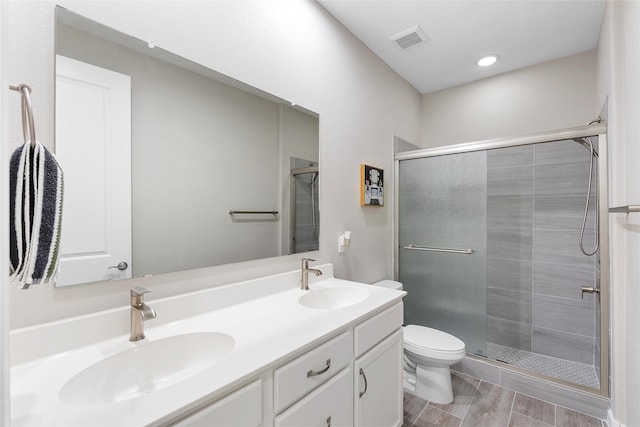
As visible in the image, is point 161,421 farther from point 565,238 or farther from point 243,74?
point 565,238

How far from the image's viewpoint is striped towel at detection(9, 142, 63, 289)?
1.69 feet

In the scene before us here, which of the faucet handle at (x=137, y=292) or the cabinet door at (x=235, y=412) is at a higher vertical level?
the faucet handle at (x=137, y=292)

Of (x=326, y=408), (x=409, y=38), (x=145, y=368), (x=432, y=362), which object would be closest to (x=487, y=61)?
(x=409, y=38)

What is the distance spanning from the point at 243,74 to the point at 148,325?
1146 mm

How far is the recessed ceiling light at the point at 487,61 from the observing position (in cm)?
238

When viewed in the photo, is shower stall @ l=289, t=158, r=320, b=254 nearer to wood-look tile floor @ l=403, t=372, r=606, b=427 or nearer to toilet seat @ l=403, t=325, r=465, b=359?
toilet seat @ l=403, t=325, r=465, b=359

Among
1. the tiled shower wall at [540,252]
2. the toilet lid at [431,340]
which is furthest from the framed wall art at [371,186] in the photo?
the toilet lid at [431,340]

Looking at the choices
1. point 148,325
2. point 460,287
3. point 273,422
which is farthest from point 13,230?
point 460,287

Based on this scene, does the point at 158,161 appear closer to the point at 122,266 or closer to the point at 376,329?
the point at 122,266

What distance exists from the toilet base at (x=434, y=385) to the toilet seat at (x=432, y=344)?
0.15m

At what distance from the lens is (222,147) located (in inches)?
51.7

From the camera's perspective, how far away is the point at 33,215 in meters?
0.55

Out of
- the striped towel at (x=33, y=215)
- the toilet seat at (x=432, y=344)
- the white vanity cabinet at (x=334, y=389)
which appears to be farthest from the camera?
the toilet seat at (x=432, y=344)

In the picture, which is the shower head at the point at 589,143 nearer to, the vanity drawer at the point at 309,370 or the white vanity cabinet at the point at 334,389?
the white vanity cabinet at the point at 334,389
